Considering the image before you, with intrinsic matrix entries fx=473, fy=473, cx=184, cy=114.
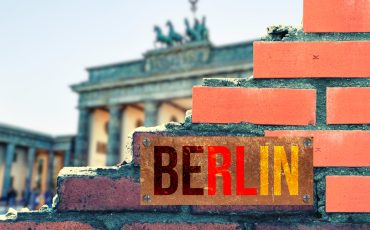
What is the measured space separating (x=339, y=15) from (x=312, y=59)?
17cm

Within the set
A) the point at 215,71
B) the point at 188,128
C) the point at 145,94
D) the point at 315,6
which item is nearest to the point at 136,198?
the point at 188,128

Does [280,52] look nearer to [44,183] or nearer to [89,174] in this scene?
[89,174]

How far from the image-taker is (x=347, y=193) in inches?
54.2

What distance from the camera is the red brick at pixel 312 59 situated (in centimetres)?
145

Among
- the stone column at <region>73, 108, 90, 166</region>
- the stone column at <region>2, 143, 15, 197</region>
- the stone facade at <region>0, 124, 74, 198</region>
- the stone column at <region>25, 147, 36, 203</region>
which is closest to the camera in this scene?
the stone column at <region>73, 108, 90, 166</region>

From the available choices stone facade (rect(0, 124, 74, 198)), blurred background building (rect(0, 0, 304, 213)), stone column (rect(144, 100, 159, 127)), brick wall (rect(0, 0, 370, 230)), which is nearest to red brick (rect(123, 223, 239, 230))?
brick wall (rect(0, 0, 370, 230))

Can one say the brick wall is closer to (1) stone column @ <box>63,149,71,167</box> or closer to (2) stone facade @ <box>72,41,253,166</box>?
(2) stone facade @ <box>72,41,253,166</box>

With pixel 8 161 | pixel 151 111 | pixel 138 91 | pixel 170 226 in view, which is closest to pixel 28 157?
pixel 8 161

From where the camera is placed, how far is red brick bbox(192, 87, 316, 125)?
1.44 m

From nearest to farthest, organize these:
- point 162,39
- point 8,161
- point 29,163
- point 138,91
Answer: point 138,91 → point 162,39 → point 8,161 → point 29,163

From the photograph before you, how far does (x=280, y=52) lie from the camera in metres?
1.48

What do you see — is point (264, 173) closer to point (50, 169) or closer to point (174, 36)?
point (174, 36)

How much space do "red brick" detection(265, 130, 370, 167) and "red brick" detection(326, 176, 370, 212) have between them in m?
0.04

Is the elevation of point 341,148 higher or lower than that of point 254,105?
lower
